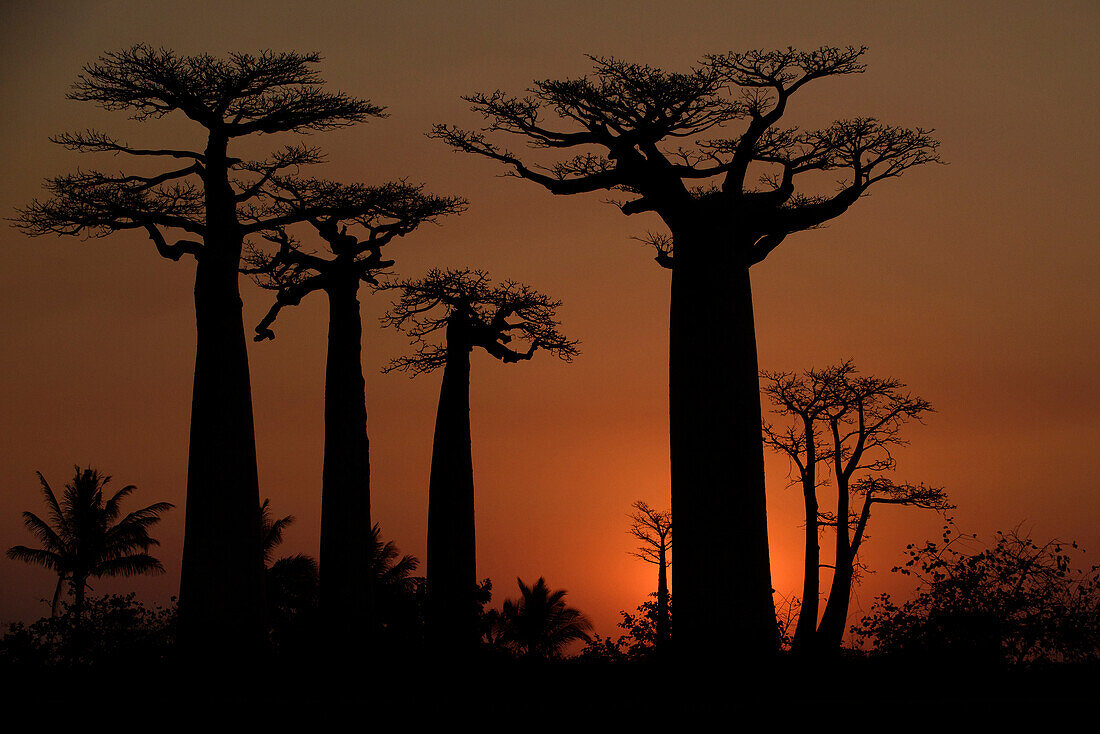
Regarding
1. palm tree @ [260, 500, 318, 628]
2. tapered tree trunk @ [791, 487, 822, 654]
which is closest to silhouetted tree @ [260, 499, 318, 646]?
palm tree @ [260, 500, 318, 628]

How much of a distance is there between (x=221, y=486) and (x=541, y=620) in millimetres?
21294

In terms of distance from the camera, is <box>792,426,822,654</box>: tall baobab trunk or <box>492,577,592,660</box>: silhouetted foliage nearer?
<box>792,426,822,654</box>: tall baobab trunk

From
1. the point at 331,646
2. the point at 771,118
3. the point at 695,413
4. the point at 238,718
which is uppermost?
the point at 771,118

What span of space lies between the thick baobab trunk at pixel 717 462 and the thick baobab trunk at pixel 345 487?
23.9ft

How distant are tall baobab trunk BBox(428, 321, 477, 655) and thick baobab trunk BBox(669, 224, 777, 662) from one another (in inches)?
291

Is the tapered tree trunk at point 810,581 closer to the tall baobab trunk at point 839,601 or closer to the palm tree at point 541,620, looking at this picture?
the tall baobab trunk at point 839,601

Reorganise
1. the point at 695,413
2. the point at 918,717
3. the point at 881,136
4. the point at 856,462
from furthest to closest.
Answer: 1. the point at 856,462
2. the point at 881,136
3. the point at 695,413
4. the point at 918,717

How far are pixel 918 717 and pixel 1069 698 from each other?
4.39ft

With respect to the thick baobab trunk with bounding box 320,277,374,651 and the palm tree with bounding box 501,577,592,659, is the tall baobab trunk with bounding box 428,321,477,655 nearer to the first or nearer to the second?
the thick baobab trunk with bounding box 320,277,374,651

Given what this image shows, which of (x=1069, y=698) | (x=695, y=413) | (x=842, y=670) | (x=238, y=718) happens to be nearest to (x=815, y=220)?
(x=695, y=413)

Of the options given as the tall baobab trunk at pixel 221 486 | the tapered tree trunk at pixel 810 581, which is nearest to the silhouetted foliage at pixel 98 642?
the tall baobab trunk at pixel 221 486

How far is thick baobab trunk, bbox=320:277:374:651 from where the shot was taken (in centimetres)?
1694

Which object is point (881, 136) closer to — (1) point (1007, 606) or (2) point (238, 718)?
(1) point (1007, 606)

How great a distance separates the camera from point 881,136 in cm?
1267
